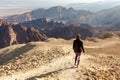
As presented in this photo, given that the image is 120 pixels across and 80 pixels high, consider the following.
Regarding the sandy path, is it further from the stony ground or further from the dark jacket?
the dark jacket

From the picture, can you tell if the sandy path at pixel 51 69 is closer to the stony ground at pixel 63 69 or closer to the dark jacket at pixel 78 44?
the stony ground at pixel 63 69

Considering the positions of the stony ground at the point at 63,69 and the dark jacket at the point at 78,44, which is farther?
the dark jacket at the point at 78,44

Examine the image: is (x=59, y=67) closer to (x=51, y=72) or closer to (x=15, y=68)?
(x=51, y=72)

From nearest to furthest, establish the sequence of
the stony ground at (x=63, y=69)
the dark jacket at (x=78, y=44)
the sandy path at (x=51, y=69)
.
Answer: the stony ground at (x=63, y=69)
the sandy path at (x=51, y=69)
the dark jacket at (x=78, y=44)

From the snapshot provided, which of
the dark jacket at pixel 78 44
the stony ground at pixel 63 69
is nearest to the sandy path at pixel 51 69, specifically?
the stony ground at pixel 63 69

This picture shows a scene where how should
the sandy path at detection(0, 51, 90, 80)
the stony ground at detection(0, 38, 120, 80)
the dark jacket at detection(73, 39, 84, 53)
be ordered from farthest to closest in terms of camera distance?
1. the dark jacket at detection(73, 39, 84, 53)
2. the sandy path at detection(0, 51, 90, 80)
3. the stony ground at detection(0, 38, 120, 80)

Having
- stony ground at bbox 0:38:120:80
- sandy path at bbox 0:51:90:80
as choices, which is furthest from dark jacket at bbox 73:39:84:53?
sandy path at bbox 0:51:90:80

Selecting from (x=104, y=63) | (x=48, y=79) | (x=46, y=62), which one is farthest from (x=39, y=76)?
(x=104, y=63)

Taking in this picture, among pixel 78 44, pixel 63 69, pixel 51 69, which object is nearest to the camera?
pixel 78 44

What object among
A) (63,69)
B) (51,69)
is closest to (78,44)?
(63,69)

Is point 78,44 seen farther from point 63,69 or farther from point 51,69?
point 51,69

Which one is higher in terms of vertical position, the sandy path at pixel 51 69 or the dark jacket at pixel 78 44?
the dark jacket at pixel 78 44

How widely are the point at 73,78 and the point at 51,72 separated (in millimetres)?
2149

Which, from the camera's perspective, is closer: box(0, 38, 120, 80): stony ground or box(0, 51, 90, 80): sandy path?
box(0, 38, 120, 80): stony ground
